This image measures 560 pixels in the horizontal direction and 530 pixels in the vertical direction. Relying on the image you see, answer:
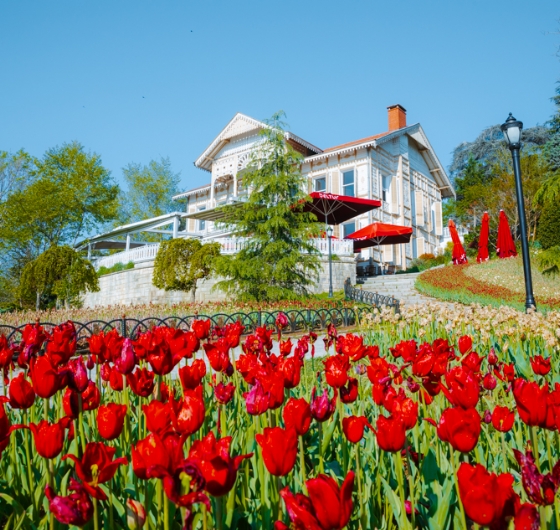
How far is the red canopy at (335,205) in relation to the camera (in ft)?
66.7

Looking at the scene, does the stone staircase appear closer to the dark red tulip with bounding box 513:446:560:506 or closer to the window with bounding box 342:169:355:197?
the window with bounding box 342:169:355:197

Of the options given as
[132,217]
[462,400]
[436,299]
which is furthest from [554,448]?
[132,217]

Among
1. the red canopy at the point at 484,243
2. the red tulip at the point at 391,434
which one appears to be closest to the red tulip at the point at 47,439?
the red tulip at the point at 391,434

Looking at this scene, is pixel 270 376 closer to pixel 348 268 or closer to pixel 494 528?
pixel 494 528

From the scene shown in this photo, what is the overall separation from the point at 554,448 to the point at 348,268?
62.3 ft

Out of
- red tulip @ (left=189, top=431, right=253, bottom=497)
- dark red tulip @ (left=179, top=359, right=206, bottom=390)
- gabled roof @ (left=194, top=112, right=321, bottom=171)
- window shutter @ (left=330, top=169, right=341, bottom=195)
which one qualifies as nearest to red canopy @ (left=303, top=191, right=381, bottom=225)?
window shutter @ (left=330, top=169, right=341, bottom=195)

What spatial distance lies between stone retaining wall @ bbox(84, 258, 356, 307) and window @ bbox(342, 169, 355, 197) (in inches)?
338

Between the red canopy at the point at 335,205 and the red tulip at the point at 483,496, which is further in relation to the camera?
the red canopy at the point at 335,205

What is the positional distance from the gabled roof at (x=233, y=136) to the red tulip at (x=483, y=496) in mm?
28375

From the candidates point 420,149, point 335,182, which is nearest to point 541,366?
point 335,182

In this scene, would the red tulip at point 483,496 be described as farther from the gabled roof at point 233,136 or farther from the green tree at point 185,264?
the gabled roof at point 233,136

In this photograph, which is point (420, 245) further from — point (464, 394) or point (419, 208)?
point (464, 394)

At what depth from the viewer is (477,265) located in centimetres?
2294

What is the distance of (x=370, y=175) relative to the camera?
Result: 27.4 metres
